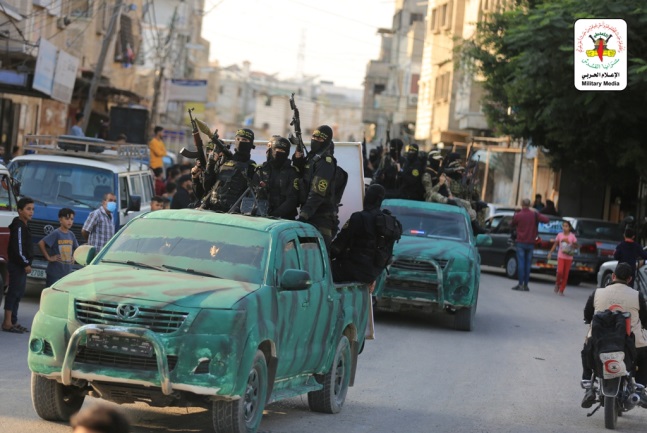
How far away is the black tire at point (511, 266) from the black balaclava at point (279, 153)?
19117mm

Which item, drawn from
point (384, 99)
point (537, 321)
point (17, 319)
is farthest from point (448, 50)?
point (17, 319)

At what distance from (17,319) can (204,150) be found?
313 cm

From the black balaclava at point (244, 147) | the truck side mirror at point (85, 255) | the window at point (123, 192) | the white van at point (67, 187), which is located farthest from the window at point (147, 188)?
the truck side mirror at point (85, 255)

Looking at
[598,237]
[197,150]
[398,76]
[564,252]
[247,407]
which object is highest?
[398,76]

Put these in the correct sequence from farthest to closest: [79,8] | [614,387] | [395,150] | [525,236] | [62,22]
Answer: [79,8] < [62,22] < [525,236] < [395,150] < [614,387]

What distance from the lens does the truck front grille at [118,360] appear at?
806 cm

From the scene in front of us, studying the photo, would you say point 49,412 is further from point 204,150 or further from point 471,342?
point 471,342

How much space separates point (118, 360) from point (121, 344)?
115mm

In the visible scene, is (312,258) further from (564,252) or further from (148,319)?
(564,252)

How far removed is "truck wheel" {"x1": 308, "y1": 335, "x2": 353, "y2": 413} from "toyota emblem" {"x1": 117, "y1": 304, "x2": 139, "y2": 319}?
8.85 ft

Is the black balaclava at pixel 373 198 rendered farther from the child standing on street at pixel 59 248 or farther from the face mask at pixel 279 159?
the child standing on street at pixel 59 248

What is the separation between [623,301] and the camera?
11328mm

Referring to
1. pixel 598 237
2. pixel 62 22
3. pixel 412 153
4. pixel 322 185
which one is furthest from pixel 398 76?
pixel 322 185

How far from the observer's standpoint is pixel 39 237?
58.5ft
